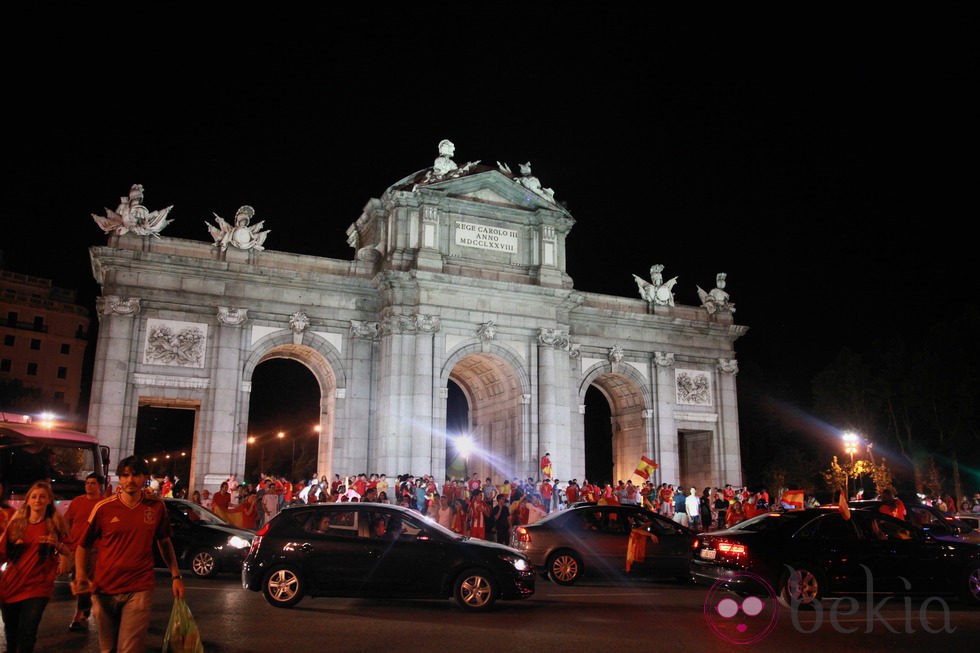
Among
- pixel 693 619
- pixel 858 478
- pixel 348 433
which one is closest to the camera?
pixel 693 619

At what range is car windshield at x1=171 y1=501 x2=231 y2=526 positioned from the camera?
52.7 feet

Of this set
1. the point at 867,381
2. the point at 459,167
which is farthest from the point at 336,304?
the point at 867,381

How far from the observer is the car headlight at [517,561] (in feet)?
40.2

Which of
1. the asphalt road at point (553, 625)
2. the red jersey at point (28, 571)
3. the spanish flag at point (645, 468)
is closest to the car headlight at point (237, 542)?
the asphalt road at point (553, 625)

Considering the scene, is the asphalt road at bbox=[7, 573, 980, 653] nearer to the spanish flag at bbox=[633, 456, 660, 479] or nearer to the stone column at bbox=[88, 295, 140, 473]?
the stone column at bbox=[88, 295, 140, 473]

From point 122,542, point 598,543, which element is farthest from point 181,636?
point 598,543

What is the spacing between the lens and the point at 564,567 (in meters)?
16.0

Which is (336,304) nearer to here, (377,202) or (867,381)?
(377,202)

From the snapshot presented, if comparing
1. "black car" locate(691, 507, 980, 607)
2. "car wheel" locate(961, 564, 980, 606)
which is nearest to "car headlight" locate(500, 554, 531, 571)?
"black car" locate(691, 507, 980, 607)

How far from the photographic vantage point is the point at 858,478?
42.7 meters

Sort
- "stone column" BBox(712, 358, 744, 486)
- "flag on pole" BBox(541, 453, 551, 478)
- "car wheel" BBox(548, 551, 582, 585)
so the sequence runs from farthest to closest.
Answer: "stone column" BBox(712, 358, 744, 486) < "flag on pole" BBox(541, 453, 551, 478) < "car wheel" BBox(548, 551, 582, 585)

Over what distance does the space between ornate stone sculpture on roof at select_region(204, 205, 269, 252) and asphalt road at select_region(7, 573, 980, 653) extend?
1797 cm

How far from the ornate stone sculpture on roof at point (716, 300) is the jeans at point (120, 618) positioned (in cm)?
3443

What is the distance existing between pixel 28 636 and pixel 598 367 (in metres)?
29.9
